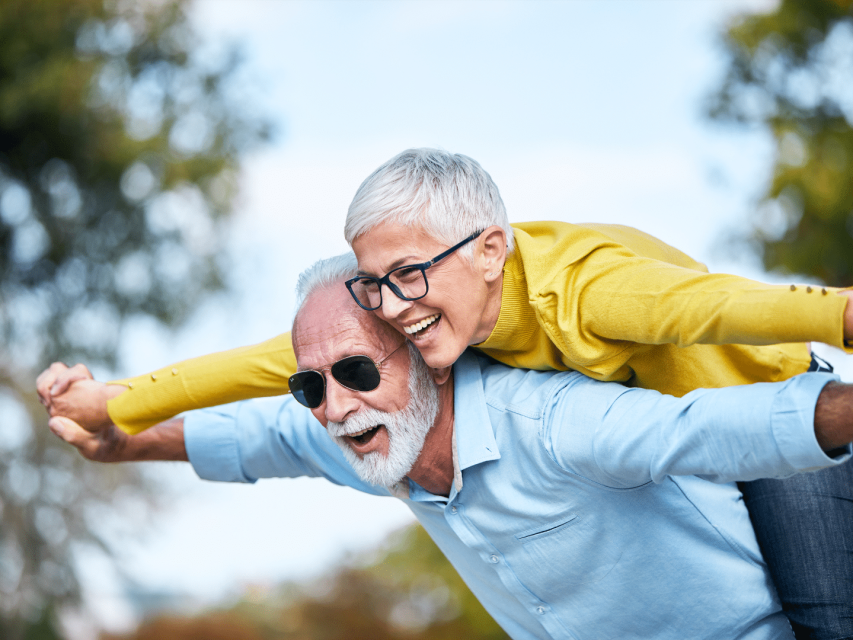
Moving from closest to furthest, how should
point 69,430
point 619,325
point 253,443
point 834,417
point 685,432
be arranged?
1. point 834,417
2. point 685,432
3. point 619,325
4. point 69,430
5. point 253,443

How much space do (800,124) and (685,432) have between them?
1076 cm

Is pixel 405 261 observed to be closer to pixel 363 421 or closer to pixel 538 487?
pixel 363 421

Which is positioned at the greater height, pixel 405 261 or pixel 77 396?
pixel 405 261

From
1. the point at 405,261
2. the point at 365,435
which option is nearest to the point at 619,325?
the point at 405,261

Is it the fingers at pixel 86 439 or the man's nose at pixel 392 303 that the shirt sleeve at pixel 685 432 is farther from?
the fingers at pixel 86 439

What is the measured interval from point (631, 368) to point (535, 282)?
42cm

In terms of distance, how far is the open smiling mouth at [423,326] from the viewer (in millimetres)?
2386

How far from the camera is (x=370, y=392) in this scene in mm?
2584

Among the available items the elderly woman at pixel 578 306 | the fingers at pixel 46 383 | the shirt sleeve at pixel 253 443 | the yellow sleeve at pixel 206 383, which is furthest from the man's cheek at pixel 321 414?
the fingers at pixel 46 383

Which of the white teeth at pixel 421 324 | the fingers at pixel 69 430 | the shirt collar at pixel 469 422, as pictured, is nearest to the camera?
the white teeth at pixel 421 324

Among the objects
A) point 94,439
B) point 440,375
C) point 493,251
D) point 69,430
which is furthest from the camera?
point 94,439

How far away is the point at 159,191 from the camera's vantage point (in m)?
12.0

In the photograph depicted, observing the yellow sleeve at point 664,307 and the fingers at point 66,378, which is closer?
the yellow sleeve at point 664,307

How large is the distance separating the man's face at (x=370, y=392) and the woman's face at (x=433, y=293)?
19 cm
